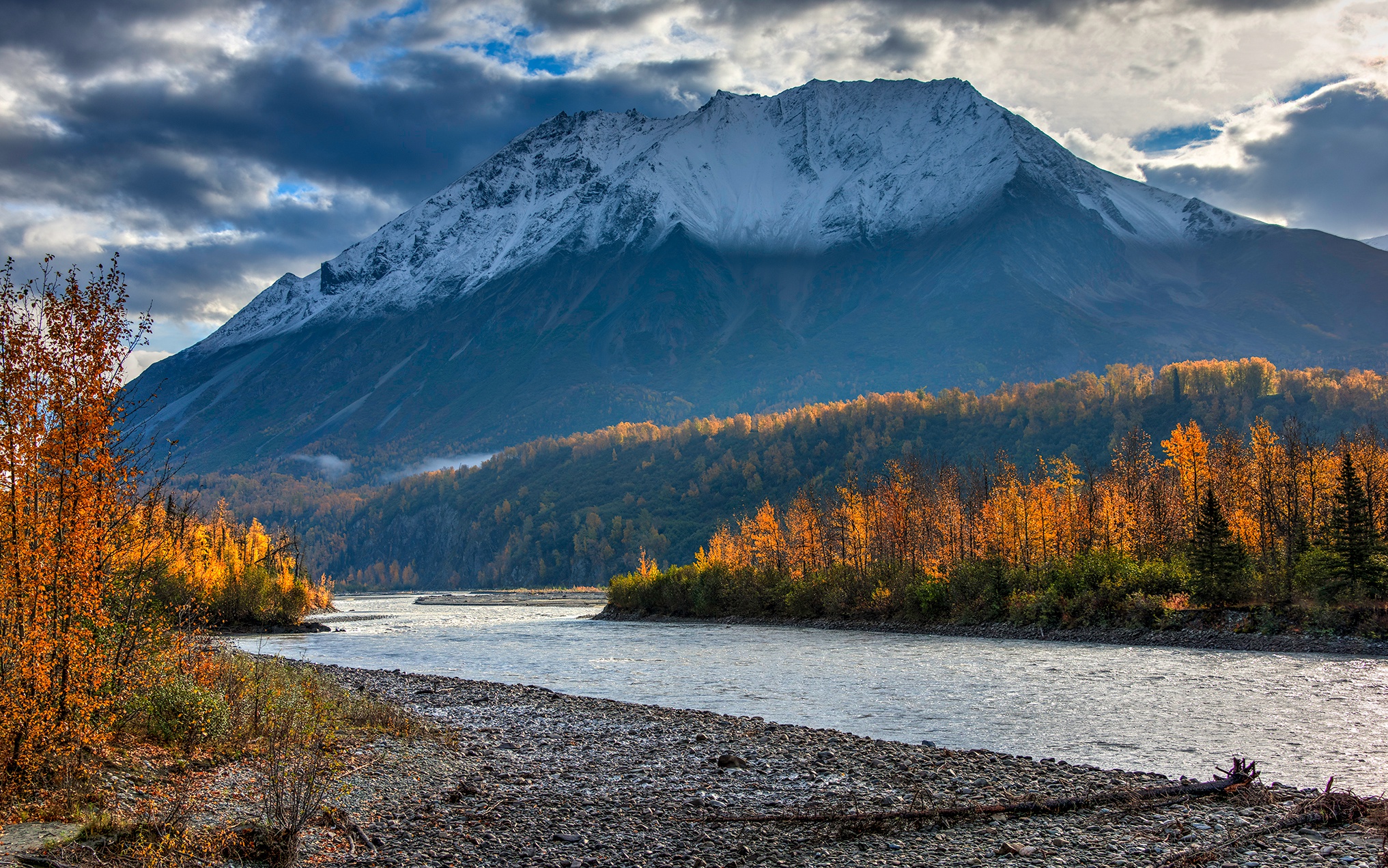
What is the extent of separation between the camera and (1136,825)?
14422mm

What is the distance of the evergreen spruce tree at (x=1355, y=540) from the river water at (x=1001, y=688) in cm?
804

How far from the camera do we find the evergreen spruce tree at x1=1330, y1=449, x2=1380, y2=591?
48406 millimetres

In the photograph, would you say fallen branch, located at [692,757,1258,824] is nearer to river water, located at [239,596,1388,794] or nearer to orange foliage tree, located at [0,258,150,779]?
river water, located at [239,596,1388,794]

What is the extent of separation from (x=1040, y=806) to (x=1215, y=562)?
48.9 m

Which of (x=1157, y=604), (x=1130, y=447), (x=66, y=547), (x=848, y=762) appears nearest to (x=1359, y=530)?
(x=1157, y=604)

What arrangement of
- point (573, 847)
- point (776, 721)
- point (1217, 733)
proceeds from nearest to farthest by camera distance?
1. point (573, 847)
2. point (1217, 733)
3. point (776, 721)

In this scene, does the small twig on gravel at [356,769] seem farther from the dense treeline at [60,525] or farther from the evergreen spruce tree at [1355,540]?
the evergreen spruce tree at [1355,540]

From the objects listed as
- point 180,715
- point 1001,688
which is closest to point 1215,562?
point 1001,688

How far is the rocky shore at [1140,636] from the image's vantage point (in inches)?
1797

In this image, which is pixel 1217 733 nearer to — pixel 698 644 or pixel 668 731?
pixel 668 731

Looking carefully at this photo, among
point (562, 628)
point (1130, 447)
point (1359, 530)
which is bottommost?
point (562, 628)

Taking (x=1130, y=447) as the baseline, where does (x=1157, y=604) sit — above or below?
below

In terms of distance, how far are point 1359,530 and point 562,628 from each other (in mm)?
63916

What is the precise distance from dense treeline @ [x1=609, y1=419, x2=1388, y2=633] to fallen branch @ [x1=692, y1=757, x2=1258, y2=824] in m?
39.3
